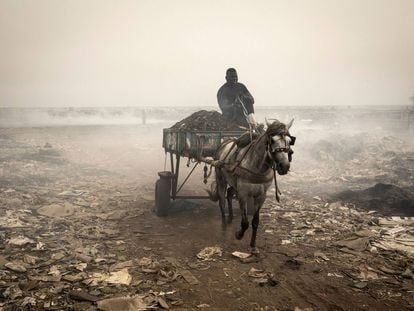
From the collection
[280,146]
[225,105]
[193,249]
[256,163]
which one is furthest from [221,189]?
[280,146]

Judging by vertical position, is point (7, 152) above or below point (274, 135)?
below

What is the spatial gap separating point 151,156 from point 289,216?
44.2 feet

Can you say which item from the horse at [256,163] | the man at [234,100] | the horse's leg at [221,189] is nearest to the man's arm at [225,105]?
the man at [234,100]

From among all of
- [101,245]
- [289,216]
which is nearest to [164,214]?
[101,245]

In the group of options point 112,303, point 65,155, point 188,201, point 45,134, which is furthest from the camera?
point 45,134

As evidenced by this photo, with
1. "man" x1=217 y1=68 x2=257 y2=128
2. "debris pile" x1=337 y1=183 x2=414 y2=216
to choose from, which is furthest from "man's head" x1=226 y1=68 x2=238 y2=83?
"debris pile" x1=337 y1=183 x2=414 y2=216

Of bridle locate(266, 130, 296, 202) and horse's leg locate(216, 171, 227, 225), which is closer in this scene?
bridle locate(266, 130, 296, 202)

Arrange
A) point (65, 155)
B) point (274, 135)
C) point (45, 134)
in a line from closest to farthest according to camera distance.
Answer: point (274, 135) → point (65, 155) → point (45, 134)

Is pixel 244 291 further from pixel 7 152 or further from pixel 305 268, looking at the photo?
pixel 7 152

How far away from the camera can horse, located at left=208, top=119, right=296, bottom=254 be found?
17.5 ft

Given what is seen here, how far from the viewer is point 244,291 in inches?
198

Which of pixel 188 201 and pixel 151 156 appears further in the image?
pixel 151 156

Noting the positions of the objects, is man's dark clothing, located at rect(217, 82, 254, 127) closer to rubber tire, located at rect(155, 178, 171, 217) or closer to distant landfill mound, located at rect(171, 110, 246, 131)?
distant landfill mound, located at rect(171, 110, 246, 131)

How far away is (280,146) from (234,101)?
3.95 meters
